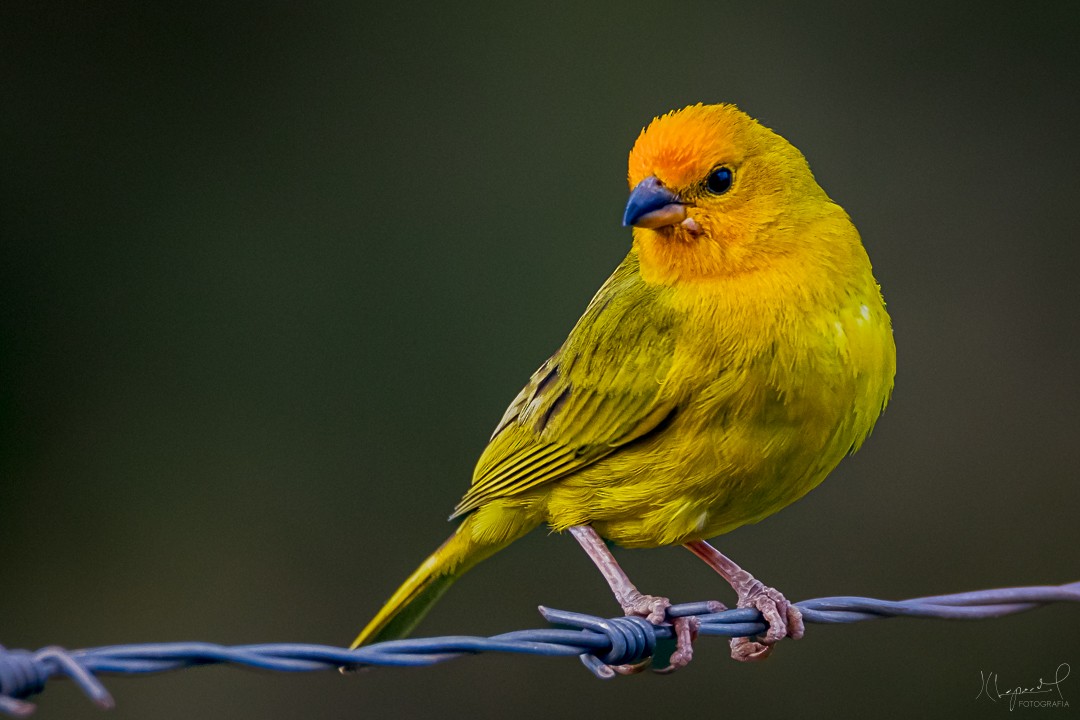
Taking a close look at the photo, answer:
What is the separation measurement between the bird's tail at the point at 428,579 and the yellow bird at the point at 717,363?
20cm

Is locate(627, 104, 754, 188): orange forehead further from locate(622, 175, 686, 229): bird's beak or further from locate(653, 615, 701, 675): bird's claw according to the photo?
locate(653, 615, 701, 675): bird's claw

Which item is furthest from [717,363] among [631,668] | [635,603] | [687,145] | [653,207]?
[631,668]

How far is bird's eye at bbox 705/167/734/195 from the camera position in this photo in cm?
354

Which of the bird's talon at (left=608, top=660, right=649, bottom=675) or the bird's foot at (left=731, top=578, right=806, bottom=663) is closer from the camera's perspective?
the bird's talon at (left=608, top=660, right=649, bottom=675)

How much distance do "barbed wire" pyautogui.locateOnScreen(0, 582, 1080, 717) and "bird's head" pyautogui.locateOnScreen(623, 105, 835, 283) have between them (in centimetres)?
98

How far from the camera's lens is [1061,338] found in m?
6.81

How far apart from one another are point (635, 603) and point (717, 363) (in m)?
0.72

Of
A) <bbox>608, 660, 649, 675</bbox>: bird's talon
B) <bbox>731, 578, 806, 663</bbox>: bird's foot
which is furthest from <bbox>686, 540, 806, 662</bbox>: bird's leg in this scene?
<bbox>608, 660, 649, 675</bbox>: bird's talon

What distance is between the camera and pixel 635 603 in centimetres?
357

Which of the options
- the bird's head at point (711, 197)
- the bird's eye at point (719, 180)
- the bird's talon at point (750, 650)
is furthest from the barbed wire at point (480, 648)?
the bird's eye at point (719, 180)

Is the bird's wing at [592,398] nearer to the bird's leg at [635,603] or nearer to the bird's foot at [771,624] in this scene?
the bird's leg at [635,603]

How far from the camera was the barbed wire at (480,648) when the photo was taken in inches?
81.0

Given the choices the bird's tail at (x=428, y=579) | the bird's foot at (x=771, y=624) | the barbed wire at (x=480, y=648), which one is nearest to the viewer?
the barbed wire at (x=480, y=648)

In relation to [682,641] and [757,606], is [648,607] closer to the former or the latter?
[682,641]
